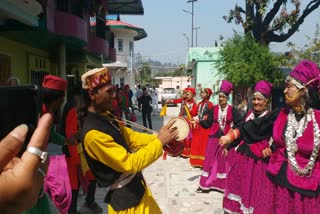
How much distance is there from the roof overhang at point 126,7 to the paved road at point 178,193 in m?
14.7

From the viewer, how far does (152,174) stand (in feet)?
25.4

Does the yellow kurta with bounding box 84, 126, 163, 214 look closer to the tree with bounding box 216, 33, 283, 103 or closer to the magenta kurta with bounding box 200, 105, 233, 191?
the magenta kurta with bounding box 200, 105, 233, 191

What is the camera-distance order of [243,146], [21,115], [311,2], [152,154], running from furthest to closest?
[311,2]
[243,146]
[152,154]
[21,115]

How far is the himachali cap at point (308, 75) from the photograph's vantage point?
326cm

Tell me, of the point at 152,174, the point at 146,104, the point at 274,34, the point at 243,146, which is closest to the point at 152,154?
the point at 243,146

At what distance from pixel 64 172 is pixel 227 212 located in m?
2.75

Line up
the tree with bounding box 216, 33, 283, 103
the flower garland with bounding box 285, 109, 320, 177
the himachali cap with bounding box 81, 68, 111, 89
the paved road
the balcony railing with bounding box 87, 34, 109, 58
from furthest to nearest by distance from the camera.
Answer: the balcony railing with bounding box 87, 34, 109, 58 < the tree with bounding box 216, 33, 283, 103 < the paved road < the flower garland with bounding box 285, 109, 320, 177 < the himachali cap with bounding box 81, 68, 111, 89

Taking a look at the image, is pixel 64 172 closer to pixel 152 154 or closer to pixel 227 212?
pixel 152 154

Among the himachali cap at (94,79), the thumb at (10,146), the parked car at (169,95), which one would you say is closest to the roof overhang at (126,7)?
the parked car at (169,95)

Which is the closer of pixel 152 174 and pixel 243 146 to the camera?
pixel 243 146

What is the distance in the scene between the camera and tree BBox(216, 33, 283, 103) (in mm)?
13406

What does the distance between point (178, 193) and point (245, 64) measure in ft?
26.7

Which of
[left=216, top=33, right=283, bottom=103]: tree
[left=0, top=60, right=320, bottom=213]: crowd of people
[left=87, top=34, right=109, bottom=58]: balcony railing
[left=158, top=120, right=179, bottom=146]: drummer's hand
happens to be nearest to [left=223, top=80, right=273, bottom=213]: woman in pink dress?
[left=0, top=60, right=320, bottom=213]: crowd of people

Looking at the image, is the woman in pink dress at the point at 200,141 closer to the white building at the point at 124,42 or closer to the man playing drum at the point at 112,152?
the man playing drum at the point at 112,152
